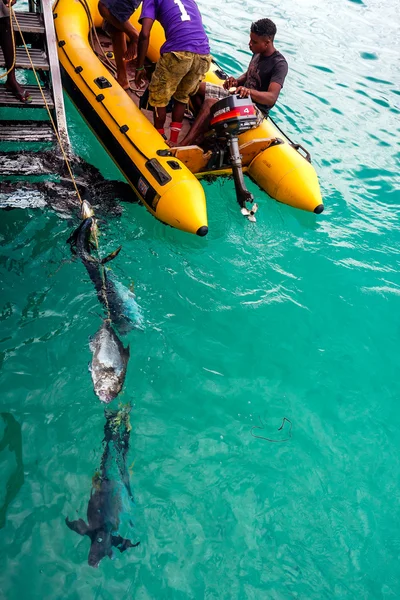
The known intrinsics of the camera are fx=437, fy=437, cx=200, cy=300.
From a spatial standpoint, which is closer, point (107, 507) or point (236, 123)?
point (107, 507)

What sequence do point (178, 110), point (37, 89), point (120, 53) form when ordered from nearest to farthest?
point (178, 110)
point (37, 89)
point (120, 53)

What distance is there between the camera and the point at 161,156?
4387mm

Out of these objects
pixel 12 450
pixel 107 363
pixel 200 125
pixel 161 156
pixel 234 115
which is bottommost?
pixel 12 450

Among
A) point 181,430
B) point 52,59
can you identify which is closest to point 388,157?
point 52,59

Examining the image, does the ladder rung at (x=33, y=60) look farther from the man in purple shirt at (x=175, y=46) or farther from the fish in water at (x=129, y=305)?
the fish in water at (x=129, y=305)

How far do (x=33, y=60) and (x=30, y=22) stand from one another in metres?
0.39

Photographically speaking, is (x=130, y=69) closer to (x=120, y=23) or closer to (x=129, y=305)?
(x=120, y=23)

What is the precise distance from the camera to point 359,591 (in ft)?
8.77

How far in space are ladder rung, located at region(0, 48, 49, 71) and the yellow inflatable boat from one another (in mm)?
523

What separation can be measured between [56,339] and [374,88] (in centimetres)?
858

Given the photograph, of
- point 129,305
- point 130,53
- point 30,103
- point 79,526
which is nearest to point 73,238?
point 129,305

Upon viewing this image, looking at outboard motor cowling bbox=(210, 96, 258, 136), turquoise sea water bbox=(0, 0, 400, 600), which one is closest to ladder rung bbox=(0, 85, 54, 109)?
turquoise sea water bbox=(0, 0, 400, 600)

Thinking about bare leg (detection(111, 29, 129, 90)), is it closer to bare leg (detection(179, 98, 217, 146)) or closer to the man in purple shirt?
the man in purple shirt

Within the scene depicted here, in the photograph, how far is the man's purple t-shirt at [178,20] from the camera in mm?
4109
